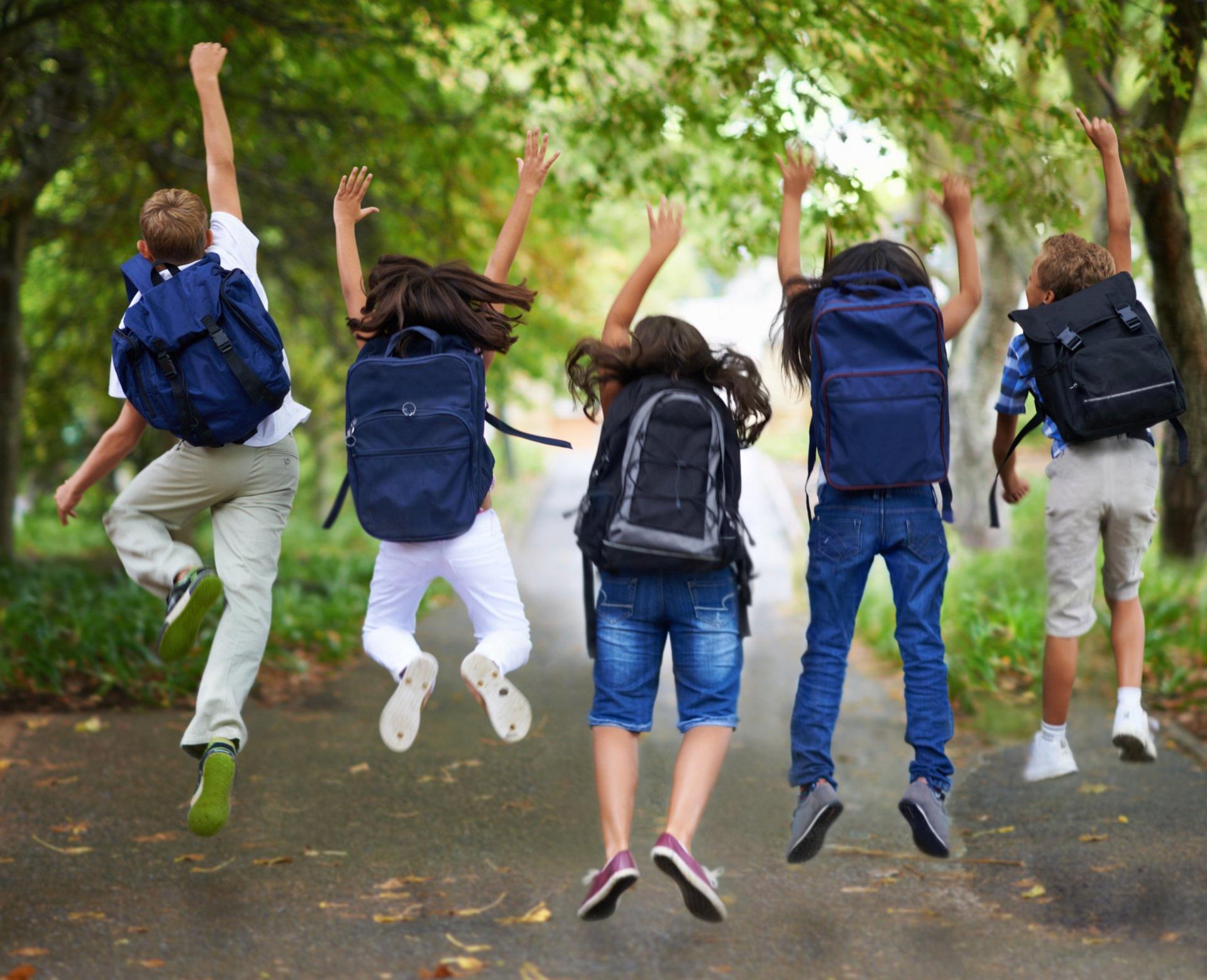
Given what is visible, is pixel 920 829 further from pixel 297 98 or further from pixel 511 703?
pixel 297 98

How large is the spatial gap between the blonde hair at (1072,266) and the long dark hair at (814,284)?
0.57m

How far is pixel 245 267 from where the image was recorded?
4.63m

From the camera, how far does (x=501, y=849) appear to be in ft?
19.6

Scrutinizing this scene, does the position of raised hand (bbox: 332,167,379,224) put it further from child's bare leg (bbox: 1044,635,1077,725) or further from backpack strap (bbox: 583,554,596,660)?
child's bare leg (bbox: 1044,635,1077,725)

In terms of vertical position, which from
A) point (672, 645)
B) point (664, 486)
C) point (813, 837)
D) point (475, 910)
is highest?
point (664, 486)

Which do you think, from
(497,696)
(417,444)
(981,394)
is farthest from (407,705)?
(981,394)

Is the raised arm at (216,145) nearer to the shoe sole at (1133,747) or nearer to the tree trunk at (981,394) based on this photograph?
the shoe sole at (1133,747)

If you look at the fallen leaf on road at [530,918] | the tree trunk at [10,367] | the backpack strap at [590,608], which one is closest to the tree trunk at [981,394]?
the fallen leaf on road at [530,918]

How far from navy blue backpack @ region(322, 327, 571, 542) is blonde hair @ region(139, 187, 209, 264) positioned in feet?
2.62

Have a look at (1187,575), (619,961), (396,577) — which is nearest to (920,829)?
(619,961)

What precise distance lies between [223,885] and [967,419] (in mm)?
9943

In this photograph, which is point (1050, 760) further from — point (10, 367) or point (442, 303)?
point (10, 367)

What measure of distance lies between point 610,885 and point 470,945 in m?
1.14

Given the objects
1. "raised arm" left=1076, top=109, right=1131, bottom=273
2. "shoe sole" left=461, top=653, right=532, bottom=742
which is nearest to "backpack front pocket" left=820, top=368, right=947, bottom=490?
"raised arm" left=1076, top=109, right=1131, bottom=273
